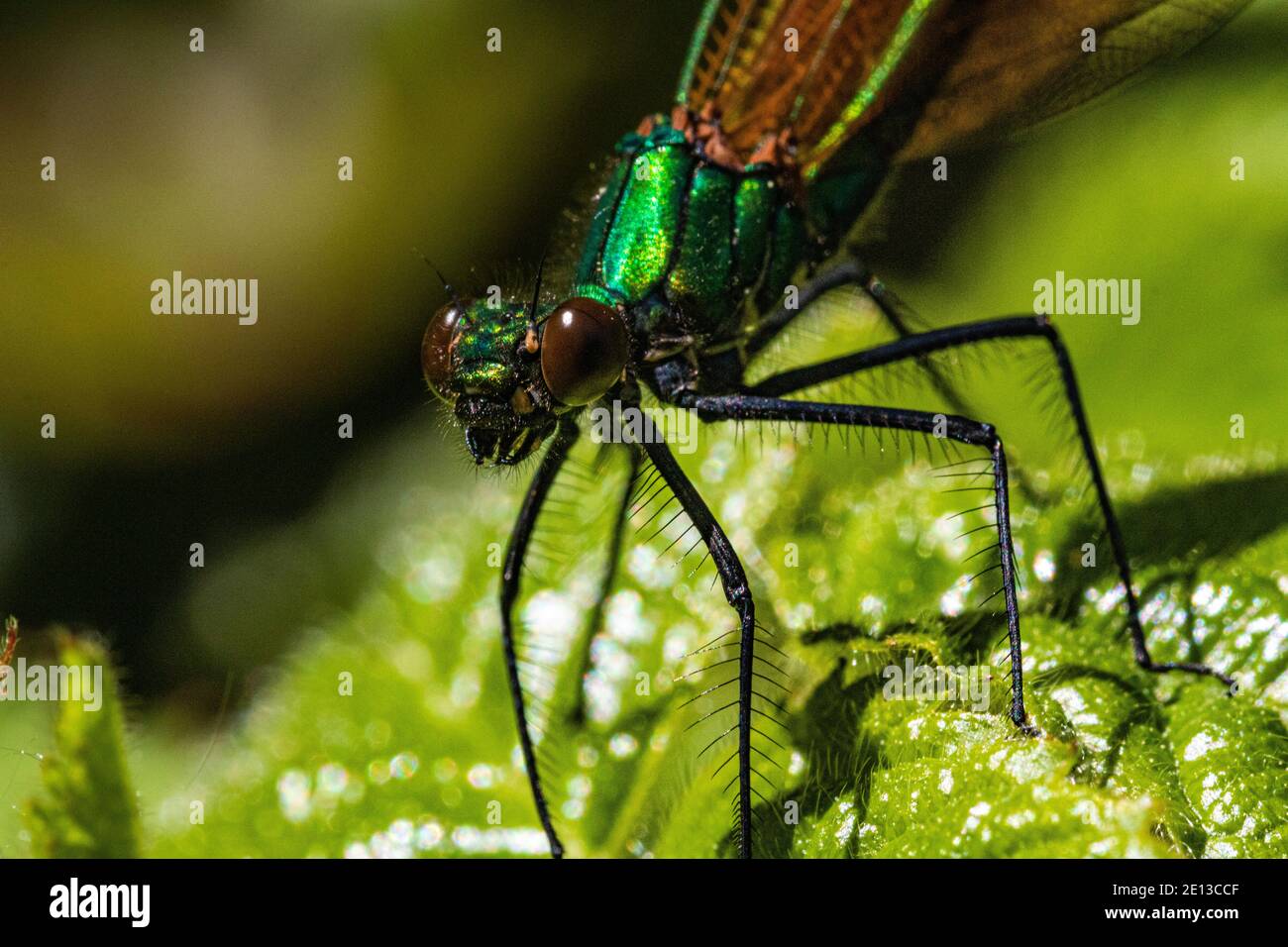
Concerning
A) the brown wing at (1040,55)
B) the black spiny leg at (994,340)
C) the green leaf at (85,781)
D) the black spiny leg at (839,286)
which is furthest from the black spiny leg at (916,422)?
the green leaf at (85,781)

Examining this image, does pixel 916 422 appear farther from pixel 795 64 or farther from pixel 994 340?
pixel 795 64

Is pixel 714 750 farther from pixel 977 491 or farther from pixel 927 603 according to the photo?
pixel 977 491

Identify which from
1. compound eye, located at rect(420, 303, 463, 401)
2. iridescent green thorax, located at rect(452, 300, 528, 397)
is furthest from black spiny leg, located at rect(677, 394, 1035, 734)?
compound eye, located at rect(420, 303, 463, 401)

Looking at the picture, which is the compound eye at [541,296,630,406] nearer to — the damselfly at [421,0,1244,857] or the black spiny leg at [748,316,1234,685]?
the damselfly at [421,0,1244,857]

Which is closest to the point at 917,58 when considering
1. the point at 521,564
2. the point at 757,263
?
the point at 757,263

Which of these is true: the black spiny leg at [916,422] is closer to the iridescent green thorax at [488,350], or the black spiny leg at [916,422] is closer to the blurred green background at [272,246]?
the iridescent green thorax at [488,350]

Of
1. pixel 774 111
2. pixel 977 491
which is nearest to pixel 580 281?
pixel 774 111
